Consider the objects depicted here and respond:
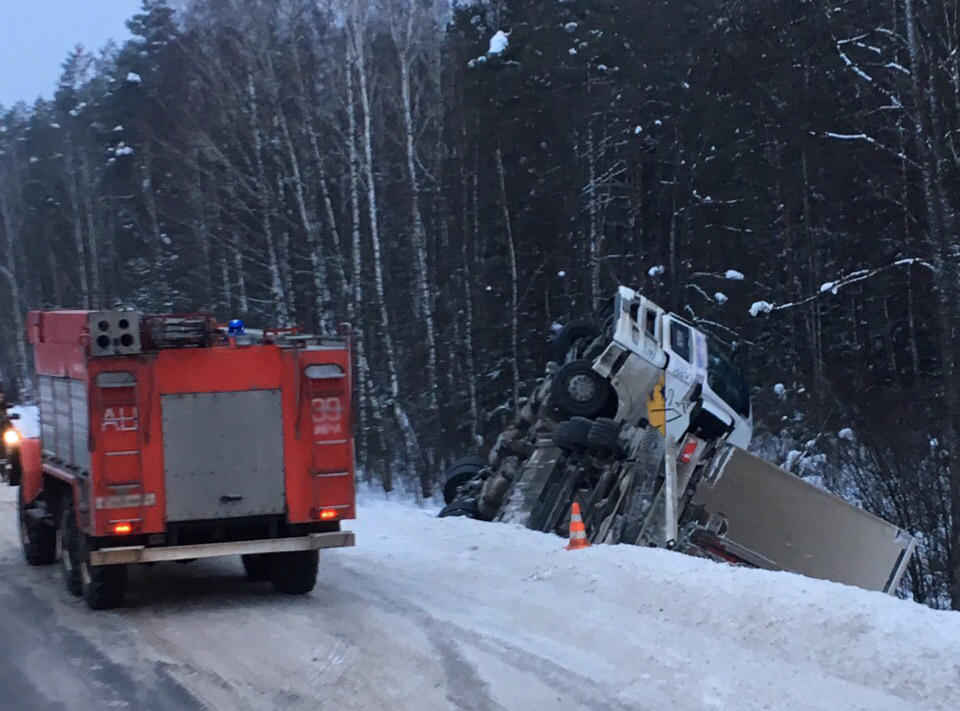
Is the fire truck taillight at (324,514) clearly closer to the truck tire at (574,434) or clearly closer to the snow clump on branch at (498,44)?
the truck tire at (574,434)

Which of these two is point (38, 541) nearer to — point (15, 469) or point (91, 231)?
point (15, 469)

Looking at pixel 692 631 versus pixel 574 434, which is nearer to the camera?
pixel 692 631

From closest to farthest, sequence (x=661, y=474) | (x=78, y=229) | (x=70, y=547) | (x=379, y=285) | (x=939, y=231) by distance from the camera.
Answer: (x=70, y=547) → (x=661, y=474) → (x=939, y=231) → (x=379, y=285) → (x=78, y=229)

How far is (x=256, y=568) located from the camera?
10953 millimetres

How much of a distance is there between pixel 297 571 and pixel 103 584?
1.56 meters

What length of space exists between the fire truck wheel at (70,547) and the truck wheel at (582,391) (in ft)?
24.3

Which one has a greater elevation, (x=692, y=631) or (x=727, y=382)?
(x=727, y=382)

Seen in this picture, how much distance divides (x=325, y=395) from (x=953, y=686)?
506cm

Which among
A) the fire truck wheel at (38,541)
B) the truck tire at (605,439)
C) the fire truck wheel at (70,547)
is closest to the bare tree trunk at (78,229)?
the fire truck wheel at (38,541)

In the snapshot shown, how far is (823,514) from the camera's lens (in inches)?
553

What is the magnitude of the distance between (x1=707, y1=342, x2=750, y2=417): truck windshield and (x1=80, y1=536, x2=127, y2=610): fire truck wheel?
9.62 m

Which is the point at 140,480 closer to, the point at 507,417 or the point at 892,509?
the point at 892,509

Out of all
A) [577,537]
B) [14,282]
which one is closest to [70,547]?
[577,537]

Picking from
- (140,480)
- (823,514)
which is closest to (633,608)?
(140,480)
